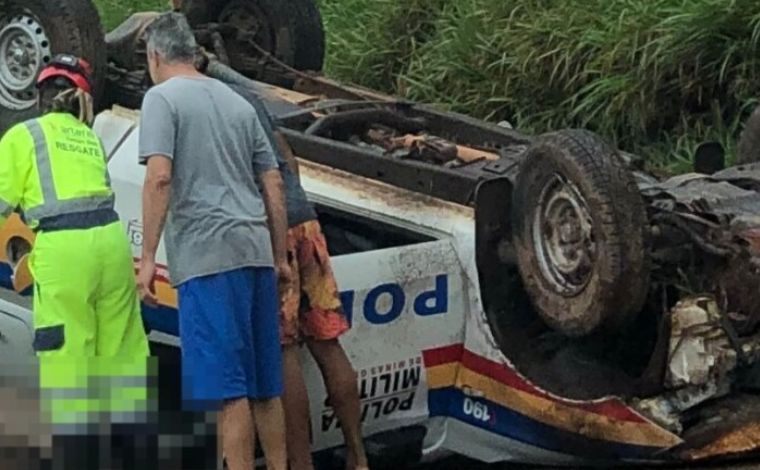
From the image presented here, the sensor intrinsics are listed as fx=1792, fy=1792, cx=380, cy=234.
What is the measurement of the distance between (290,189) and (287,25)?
9.64 ft

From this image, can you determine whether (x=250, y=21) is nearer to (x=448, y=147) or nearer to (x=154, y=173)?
(x=448, y=147)

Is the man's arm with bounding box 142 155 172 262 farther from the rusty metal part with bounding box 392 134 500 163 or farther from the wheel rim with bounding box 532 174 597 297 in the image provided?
the rusty metal part with bounding box 392 134 500 163

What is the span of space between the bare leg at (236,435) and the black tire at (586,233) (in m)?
1.16

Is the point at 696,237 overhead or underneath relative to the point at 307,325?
overhead

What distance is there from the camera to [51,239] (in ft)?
18.8

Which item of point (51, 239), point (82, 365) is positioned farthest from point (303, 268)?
point (82, 365)

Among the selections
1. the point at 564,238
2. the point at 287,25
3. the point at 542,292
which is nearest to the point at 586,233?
the point at 564,238

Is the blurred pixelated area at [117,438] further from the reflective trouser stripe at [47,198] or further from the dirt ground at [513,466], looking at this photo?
the dirt ground at [513,466]

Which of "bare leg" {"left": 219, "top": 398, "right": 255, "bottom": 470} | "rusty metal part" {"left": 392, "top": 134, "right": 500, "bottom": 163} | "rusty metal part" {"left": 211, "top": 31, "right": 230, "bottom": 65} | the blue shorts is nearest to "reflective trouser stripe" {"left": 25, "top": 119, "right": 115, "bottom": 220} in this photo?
the blue shorts

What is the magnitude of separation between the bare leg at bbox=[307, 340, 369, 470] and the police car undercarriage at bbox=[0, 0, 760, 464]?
109 mm

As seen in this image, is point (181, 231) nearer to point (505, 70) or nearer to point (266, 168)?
point (266, 168)

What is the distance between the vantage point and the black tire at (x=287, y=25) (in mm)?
9016

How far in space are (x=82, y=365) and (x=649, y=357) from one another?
7.37 feet

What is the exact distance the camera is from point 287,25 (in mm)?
9016
